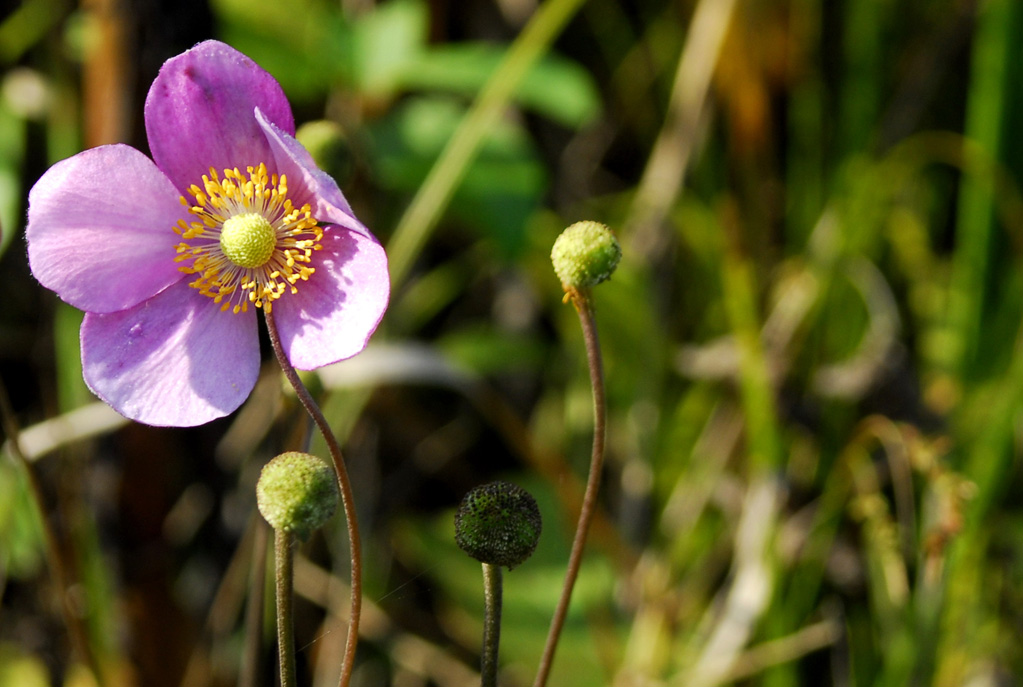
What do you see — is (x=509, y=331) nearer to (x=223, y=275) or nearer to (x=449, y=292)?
(x=449, y=292)

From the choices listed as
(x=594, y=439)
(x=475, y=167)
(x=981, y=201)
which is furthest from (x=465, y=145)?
(x=981, y=201)

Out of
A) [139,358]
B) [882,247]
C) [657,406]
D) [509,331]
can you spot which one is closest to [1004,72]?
[882,247]

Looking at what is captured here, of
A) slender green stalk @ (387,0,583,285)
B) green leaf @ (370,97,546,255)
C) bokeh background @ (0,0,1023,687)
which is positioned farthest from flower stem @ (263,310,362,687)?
green leaf @ (370,97,546,255)

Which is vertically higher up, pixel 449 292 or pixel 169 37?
pixel 169 37

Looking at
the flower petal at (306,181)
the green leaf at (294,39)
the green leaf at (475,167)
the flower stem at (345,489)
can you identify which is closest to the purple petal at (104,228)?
the flower petal at (306,181)

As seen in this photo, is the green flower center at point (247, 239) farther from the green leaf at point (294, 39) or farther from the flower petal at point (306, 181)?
the green leaf at point (294, 39)
